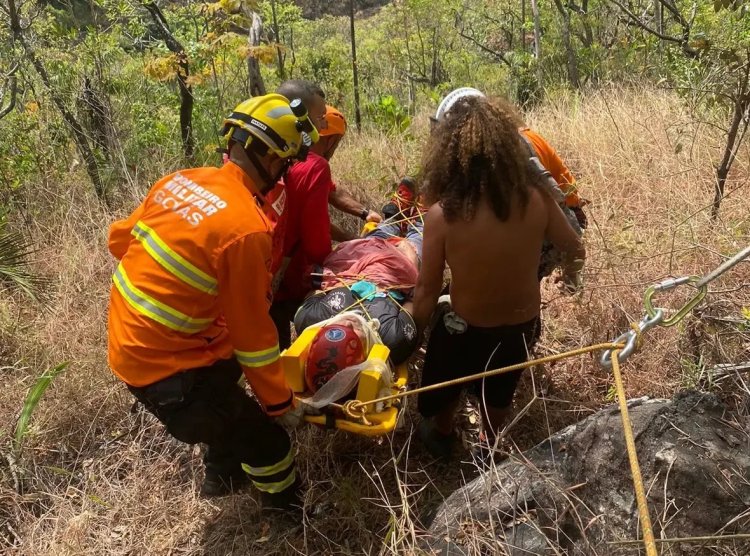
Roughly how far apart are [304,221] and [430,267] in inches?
37.0

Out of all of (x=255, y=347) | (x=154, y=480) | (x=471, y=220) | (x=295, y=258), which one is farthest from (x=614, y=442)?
(x=154, y=480)

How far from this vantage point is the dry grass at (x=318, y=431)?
2.47m

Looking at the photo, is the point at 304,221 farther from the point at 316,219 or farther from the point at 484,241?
the point at 484,241

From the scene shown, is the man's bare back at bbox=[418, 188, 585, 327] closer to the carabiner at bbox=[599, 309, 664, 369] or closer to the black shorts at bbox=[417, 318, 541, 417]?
the black shorts at bbox=[417, 318, 541, 417]

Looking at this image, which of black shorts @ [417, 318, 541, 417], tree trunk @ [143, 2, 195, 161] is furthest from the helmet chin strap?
tree trunk @ [143, 2, 195, 161]

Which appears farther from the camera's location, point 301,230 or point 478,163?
point 301,230

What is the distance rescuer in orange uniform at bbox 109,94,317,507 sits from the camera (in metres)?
1.92

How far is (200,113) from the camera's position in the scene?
6.45 metres

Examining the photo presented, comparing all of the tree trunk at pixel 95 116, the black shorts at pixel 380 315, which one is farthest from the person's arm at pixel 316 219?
the tree trunk at pixel 95 116

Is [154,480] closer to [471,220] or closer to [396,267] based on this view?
[396,267]

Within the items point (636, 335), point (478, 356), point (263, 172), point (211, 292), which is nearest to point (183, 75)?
point (263, 172)

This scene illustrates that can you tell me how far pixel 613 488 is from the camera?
1746mm

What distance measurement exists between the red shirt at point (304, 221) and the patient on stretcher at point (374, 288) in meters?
0.12

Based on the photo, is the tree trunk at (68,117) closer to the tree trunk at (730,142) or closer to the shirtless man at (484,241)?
the shirtless man at (484,241)
